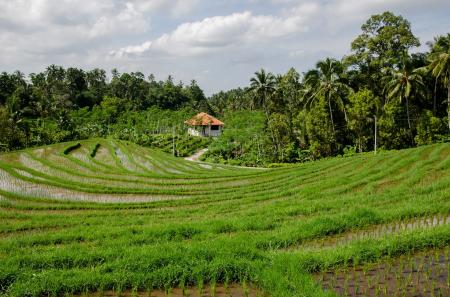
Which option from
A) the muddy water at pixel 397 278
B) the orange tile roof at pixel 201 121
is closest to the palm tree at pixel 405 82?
the muddy water at pixel 397 278

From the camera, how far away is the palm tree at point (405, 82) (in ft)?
118

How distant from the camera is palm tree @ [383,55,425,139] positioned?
118 ft

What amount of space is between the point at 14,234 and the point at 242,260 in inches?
328

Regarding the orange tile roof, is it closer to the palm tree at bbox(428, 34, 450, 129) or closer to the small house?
the small house

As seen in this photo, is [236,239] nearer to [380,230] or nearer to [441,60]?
[380,230]

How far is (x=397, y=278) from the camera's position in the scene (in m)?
7.61

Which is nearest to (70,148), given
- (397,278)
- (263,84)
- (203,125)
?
(263,84)

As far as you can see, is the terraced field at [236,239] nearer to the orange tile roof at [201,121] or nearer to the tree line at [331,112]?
the tree line at [331,112]

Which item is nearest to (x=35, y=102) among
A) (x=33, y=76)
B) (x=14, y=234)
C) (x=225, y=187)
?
(x=33, y=76)

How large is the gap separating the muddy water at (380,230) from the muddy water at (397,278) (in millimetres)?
1700

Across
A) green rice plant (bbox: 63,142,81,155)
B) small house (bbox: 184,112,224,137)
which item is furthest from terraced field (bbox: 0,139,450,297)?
small house (bbox: 184,112,224,137)

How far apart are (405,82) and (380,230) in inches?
1145

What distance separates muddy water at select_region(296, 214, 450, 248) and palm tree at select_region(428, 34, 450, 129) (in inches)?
997

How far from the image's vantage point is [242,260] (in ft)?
27.0
